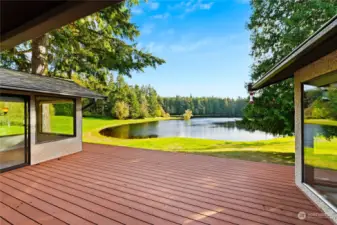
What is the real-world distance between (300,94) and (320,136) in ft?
2.34

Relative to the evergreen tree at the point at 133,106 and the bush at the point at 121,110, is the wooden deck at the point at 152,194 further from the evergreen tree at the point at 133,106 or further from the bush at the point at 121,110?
the evergreen tree at the point at 133,106

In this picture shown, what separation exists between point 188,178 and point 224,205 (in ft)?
3.88

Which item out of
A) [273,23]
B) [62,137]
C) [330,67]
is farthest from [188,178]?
[273,23]

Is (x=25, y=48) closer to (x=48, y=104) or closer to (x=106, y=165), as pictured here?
(x=48, y=104)

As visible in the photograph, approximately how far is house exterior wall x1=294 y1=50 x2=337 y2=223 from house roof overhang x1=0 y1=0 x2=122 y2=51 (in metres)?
2.74

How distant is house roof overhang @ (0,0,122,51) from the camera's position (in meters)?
0.78

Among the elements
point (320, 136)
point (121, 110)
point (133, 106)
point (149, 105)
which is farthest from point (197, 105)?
point (320, 136)

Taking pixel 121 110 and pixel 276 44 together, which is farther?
pixel 121 110

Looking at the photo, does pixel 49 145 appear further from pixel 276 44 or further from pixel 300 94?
pixel 276 44

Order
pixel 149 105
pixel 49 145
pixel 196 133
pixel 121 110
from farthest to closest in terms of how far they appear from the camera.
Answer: pixel 149 105 < pixel 121 110 < pixel 196 133 < pixel 49 145

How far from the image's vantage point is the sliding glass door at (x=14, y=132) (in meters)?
4.51

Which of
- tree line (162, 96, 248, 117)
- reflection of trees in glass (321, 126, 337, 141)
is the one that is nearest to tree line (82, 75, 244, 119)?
tree line (162, 96, 248, 117)

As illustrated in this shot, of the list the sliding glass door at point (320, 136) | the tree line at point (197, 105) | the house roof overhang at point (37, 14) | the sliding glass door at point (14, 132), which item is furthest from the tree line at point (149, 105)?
the house roof overhang at point (37, 14)

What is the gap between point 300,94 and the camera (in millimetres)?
3338
